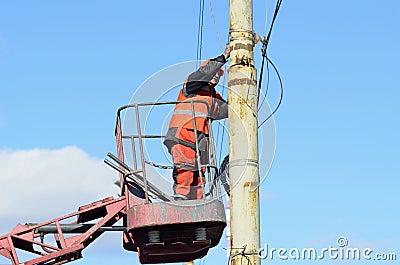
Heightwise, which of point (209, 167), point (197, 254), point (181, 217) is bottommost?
point (197, 254)

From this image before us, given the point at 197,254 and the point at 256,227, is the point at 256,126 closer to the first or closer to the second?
the point at 256,227

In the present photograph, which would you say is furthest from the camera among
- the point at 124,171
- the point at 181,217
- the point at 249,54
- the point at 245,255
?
the point at 124,171

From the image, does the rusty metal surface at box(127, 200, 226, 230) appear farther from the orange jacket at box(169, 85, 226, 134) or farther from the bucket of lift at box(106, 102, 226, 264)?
the orange jacket at box(169, 85, 226, 134)

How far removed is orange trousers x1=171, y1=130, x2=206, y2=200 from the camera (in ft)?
28.7

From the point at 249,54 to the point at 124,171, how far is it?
2.24 m

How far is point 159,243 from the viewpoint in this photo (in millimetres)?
8688

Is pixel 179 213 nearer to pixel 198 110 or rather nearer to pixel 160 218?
pixel 160 218

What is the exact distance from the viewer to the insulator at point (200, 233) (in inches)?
339

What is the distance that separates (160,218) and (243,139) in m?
1.61

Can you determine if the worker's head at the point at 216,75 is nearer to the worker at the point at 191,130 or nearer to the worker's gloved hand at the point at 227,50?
the worker at the point at 191,130

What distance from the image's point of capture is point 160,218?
8219mm

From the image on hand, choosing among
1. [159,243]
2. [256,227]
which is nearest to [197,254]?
[159,243]

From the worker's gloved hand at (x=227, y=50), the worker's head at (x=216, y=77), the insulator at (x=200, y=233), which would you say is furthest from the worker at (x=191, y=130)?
the worker's gloved hand at (x=227, y=50)

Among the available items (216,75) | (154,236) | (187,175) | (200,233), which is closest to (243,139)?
(216,75)
